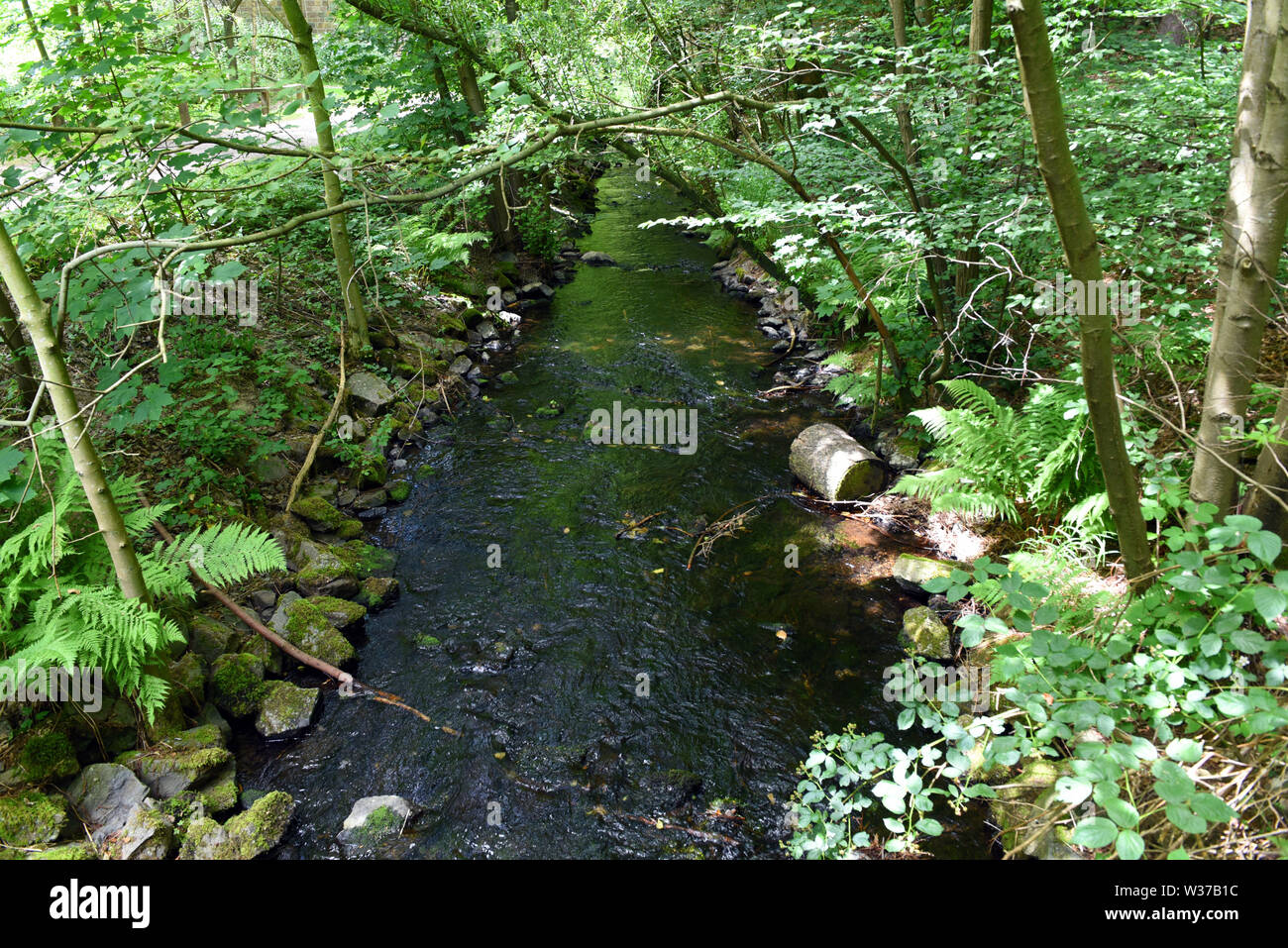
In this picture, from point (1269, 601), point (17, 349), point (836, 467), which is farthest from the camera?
point (836, 467)

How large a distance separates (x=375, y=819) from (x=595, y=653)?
1.90 metres

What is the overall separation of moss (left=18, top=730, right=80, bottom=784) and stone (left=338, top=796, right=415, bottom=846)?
5.15 ft

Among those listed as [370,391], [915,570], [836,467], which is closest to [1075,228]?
[915,570]

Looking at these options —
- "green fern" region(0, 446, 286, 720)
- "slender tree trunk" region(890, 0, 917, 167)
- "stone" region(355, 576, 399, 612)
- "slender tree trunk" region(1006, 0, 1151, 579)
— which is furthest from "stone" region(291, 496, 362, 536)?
Answer: "slender tree trunk" region(890, 0, 917, 167)

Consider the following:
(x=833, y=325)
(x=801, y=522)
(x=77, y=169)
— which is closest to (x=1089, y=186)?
(x=801, y=522)

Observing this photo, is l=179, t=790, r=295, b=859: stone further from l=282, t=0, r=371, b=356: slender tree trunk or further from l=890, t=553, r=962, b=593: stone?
l=890, t=553, r=962, b=593: stone

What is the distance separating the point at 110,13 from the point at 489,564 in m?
5.07

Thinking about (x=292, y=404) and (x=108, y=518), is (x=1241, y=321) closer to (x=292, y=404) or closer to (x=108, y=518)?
(x=108, y=518)

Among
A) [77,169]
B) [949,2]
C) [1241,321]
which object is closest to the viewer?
[1241,321]

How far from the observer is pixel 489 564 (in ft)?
21.2

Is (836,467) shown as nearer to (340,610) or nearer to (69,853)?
(340,610)

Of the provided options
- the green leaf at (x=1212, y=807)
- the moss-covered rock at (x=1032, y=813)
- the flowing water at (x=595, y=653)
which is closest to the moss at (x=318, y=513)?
the flowing water at (x=595, y=653)

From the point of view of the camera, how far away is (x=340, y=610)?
18.7 feet

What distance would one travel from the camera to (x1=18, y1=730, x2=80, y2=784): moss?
3.90m
